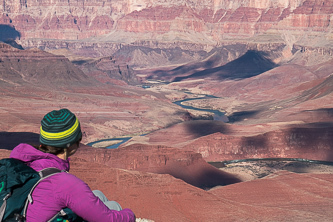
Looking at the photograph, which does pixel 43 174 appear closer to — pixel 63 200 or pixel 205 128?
pixel 63 200

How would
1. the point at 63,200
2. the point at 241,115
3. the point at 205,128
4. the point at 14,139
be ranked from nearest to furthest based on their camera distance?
1. the point at 63,200
2. the point at 14,139
3. the point at 205,128
4. the point at 241,115

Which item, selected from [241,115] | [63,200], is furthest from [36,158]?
[241,115]

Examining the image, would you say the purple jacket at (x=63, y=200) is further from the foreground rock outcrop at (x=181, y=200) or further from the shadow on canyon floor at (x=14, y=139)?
the shadow on canyon floor at (x=14, y=139)

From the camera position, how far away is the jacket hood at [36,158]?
537 centimetres

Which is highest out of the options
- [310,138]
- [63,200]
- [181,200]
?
[63,200]

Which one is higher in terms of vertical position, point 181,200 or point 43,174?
point 43,174

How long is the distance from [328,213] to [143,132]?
249ft

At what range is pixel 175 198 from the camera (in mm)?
28859

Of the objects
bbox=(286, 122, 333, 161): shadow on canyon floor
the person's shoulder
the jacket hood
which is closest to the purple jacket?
the person's shoulder

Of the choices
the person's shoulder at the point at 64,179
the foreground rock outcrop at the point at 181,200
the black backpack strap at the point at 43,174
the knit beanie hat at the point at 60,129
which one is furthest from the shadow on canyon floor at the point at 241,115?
the person's shoulder at the point at 64,179

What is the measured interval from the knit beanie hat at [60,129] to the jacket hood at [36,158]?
0.14 metres

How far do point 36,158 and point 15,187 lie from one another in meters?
0.61

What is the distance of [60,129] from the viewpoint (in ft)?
17.4

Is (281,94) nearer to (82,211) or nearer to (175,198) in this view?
(175,198)
